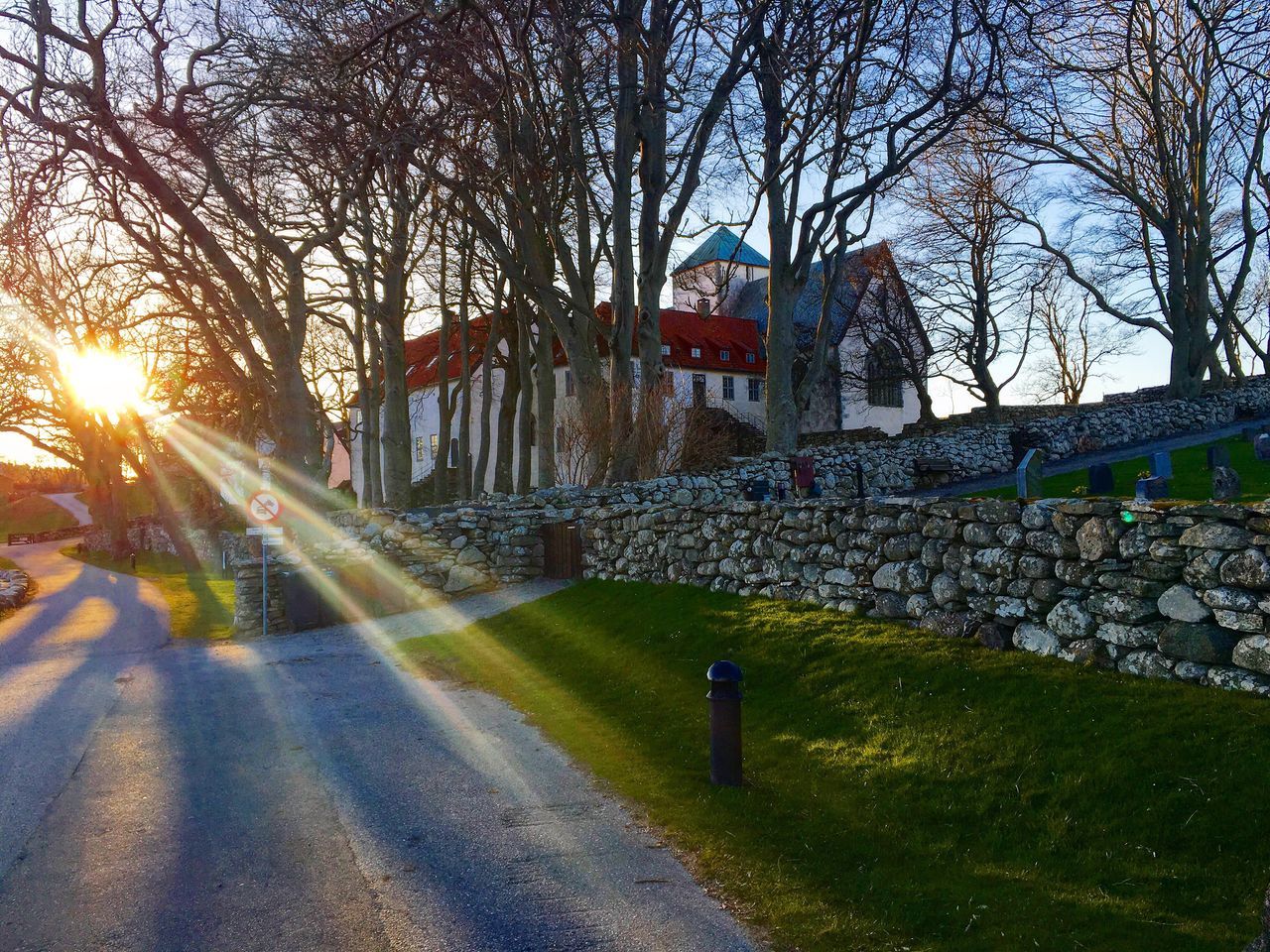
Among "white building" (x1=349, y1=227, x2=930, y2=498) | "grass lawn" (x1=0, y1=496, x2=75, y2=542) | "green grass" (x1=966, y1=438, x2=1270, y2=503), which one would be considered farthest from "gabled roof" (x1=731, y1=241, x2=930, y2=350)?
"grass lawn" (x1=0, y1=496, x2=75, y2=542)

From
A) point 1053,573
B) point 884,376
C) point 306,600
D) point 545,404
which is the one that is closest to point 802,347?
point 884,376

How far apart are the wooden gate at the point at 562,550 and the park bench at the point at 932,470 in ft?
35.0

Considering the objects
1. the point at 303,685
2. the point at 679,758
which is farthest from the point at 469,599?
the point at 679,758

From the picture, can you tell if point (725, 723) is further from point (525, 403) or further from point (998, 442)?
point (525, 403)

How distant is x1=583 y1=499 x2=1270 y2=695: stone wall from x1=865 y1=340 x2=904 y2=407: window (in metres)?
34.3

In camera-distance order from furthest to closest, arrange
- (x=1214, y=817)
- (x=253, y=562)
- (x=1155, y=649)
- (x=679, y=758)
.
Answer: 1. (x=253, y=562)
2. (x=679, y=758)
3. (x=1155, y=649)
4. (x=1214, y=817)

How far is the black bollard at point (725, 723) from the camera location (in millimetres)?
6914

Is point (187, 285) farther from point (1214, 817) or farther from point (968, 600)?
point (1214, 817)

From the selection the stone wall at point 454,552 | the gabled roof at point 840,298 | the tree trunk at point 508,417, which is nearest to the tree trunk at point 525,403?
the tree trunk at point 508,417

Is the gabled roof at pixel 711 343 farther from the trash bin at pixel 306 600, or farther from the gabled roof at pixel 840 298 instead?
the trash bin at pixel 306 600

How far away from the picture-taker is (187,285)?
24203mm

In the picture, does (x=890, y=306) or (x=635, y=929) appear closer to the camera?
(x=635, y=929)

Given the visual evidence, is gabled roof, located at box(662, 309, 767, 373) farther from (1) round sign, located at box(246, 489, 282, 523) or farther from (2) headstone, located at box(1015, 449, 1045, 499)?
(2) headstone, located at box(1015, 449, 1045, 499)

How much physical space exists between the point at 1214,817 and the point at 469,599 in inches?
553
